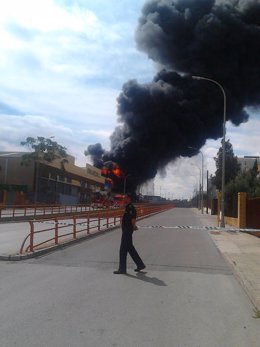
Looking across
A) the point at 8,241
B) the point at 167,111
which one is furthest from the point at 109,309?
the point at 167,111

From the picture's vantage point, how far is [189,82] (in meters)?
38.9

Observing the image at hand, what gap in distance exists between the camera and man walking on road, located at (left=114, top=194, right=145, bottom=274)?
9.70 m

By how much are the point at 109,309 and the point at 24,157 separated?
52816 mm

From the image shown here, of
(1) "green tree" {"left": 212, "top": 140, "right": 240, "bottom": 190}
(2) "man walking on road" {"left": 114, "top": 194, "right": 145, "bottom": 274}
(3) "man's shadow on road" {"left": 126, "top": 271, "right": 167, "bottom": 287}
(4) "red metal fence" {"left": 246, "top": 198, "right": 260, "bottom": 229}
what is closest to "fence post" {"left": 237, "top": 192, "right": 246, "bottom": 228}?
(4) "red metal fence" {"left": 246, "top": 198, "right": 260, "bottom": 229}

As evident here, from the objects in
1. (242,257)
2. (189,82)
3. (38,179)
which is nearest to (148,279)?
(242,257)

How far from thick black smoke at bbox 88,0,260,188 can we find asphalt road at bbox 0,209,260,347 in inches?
1096

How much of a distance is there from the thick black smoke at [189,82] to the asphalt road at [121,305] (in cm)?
2785

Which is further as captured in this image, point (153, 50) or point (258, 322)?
point (153, 50)

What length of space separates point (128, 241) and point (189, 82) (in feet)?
100

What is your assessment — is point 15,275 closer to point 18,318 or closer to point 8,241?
point 18,318

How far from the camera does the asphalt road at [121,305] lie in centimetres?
525

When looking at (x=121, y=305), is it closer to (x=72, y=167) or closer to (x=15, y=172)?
(x=15, y=172)

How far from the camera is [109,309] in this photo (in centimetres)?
655

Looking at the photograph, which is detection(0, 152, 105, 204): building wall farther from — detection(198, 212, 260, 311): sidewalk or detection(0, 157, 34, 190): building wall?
detection(198, 212, 260, 311): sidewalk
